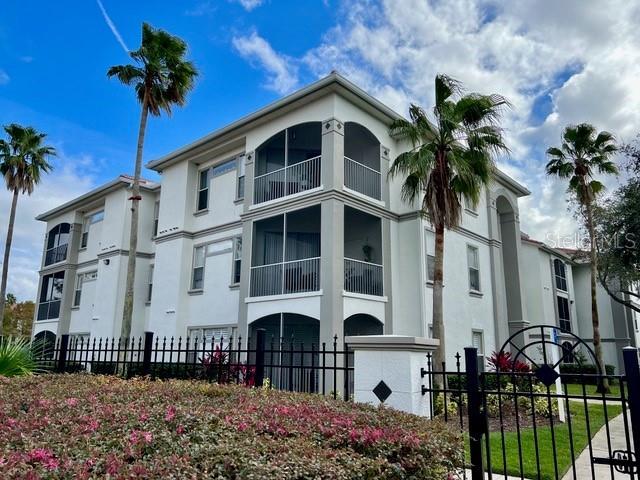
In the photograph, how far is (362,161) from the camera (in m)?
19.1

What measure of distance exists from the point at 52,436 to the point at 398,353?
3.84m

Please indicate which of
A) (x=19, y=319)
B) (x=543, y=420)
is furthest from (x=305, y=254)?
(x=19, y=319)

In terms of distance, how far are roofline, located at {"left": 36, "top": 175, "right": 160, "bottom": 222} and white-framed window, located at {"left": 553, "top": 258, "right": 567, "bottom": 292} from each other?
2464 centimetres

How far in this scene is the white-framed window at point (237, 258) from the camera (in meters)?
18.8

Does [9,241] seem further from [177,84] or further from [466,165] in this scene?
[466,165]

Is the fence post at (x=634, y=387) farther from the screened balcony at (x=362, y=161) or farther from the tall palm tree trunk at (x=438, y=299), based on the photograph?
the screened balcony at (x=362, y=161)

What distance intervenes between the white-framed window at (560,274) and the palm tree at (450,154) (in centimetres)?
1859

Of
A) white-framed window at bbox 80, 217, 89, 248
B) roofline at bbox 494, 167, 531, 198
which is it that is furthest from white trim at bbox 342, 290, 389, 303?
white-framed window at bbox 80, 217, 89, 248

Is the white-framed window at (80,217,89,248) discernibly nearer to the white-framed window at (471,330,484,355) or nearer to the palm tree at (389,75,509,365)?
the palm tree at (389,75,509,365)

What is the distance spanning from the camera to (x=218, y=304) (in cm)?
1905

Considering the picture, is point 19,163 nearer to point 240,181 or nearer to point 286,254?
point 240,181

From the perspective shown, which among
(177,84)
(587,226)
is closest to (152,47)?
(177,84)

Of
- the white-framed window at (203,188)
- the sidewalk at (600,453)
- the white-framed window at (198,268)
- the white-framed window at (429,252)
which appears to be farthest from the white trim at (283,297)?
the sidewalk at (600,453)

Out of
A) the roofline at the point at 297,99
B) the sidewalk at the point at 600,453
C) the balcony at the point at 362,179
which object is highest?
the roofline at the point at 297,99
